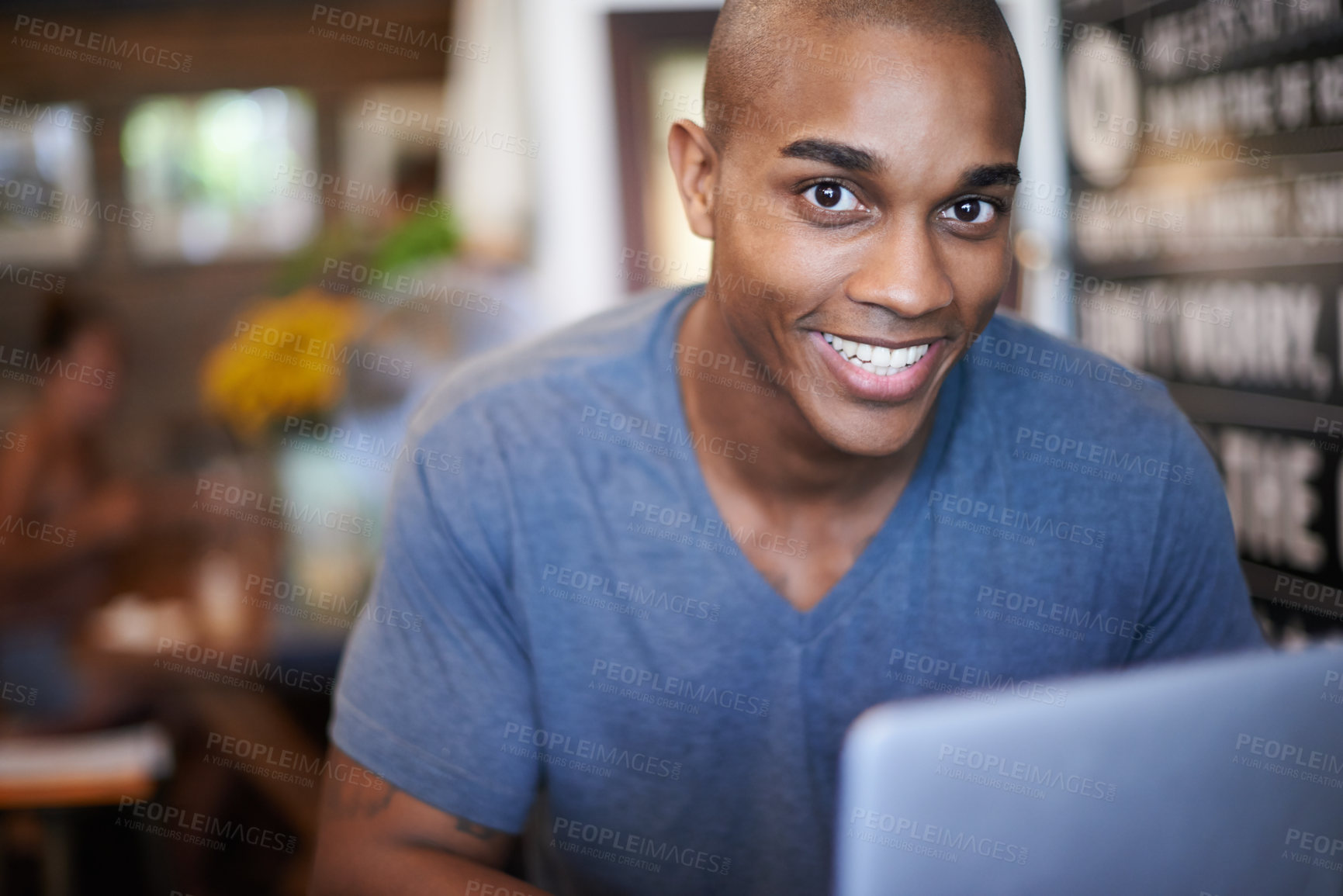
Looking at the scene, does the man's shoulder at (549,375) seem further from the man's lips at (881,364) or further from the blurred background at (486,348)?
the man's lips at (881,364)

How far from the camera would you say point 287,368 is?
7.23 feet

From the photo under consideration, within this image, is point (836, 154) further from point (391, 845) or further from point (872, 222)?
point (391, 845)

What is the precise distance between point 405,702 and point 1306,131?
1.48 metres

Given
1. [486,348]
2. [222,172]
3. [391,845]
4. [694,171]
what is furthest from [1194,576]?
[222,172]

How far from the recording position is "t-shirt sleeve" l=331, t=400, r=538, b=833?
97 cm

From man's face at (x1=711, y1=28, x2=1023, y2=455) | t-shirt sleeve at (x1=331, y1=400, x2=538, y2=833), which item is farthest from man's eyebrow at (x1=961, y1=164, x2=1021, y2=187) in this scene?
t-shirt sleeve at (x1=331, y1=400, x2=538, y2=833)

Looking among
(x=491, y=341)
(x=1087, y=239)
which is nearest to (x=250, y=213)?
(x=491, y=341)

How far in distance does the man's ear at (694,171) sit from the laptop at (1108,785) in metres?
0.60

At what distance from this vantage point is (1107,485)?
3.44 feet

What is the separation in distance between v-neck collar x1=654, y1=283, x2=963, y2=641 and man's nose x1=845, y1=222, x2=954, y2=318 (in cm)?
13

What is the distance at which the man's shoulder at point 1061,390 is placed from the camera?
1072 millimetres

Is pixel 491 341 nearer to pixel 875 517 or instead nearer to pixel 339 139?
pixel 875 517

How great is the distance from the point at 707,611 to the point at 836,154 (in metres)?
0.43

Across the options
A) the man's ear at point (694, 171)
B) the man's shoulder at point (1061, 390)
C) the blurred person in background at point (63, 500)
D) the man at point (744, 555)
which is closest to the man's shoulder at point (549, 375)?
the man at point (744, 555)
